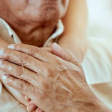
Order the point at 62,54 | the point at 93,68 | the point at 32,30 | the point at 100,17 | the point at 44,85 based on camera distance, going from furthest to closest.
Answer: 1. the point at 100,17
2. the point at 93,68
3. the point at 32,30
4. the point at 62,54
5. the point at 44,85

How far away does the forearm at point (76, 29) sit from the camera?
1.20 m

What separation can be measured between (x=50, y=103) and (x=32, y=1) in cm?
42

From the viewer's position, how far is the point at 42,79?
2.75 feet

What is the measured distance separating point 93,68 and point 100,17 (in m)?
0.89

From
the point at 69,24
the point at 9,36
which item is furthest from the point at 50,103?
the point at 69,24

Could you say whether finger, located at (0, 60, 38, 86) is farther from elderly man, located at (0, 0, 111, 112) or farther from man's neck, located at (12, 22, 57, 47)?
man's neck, located at (12, 22, 57, 47)

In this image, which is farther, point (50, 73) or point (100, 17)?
point (100, 17)

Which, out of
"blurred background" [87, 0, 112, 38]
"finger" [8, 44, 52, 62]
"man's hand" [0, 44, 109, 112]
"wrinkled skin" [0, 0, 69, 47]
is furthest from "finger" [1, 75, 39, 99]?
"blurred background" [87, 0, 112, 38]

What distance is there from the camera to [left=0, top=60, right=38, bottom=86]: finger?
0.83 metres

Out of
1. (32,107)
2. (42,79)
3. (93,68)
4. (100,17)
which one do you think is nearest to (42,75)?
(42,79)

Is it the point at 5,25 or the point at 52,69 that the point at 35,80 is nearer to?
the point at 52,69

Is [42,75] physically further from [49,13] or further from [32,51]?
[49,13]

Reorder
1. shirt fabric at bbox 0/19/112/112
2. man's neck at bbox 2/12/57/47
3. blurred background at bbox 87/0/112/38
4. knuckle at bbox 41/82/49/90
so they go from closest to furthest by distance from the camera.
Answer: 1. knuckle at bbox 41/82/49/90
2. shirt fabric at bbox 0/19/112/112
3. man's neck at bbox 2/12/57/47
4. blurred background at bbox 87/0/112/38

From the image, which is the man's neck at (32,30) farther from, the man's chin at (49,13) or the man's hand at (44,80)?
the man's hand at (44,80)
